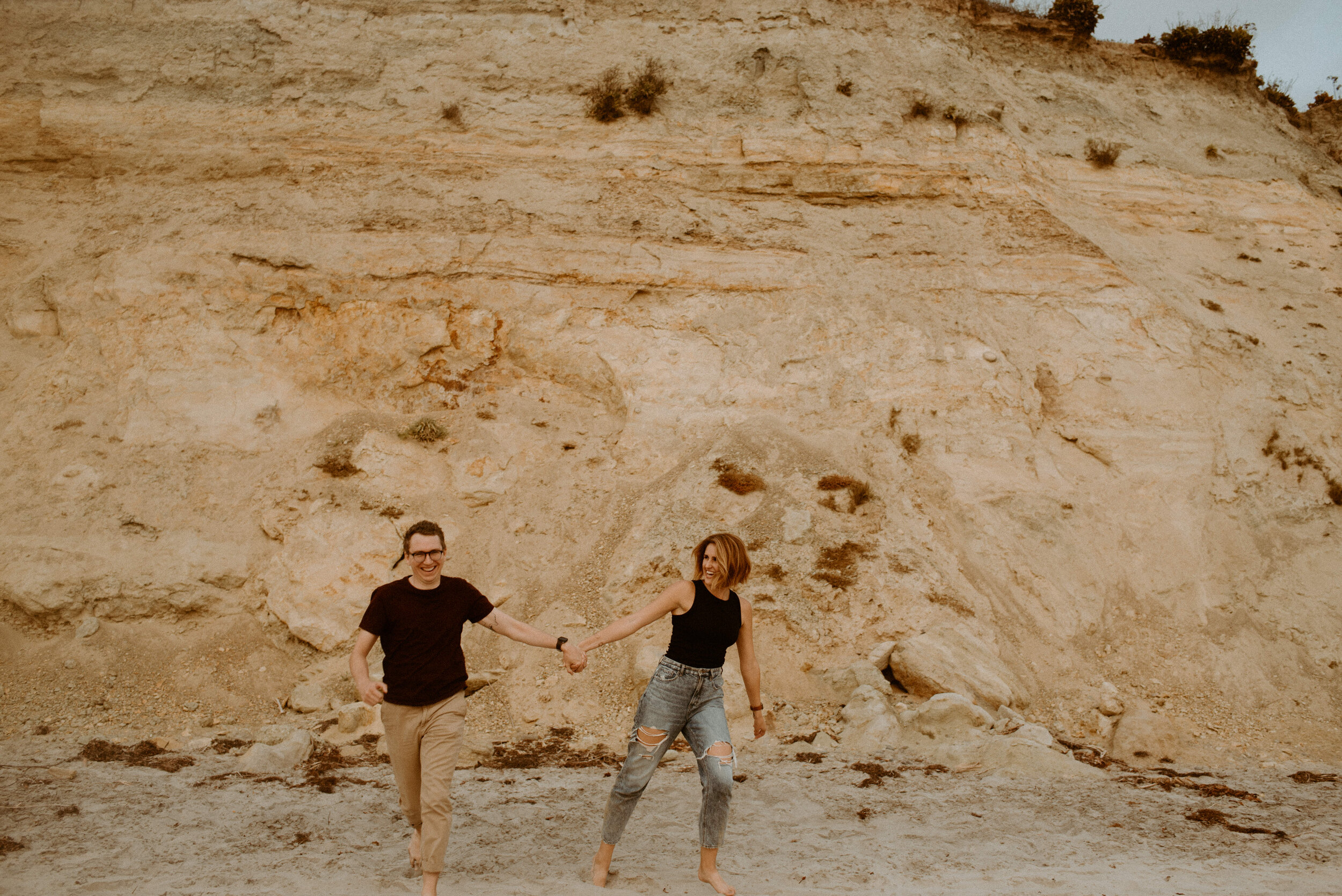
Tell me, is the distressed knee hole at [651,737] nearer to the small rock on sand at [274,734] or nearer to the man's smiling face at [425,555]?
the man's smiling face at [425,555]

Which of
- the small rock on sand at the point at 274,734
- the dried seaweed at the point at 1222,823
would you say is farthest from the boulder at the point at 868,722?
the small rock on sand at the point at 274,734

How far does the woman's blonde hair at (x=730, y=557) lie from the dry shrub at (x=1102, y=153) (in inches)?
417

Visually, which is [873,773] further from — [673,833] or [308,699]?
[308,699]

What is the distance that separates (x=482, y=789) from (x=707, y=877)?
7.94 feet

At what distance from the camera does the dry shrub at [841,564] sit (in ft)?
28.6

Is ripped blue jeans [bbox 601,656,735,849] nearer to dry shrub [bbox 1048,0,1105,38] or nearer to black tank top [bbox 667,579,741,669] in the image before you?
black tank top [bbox 667,579,741,669]

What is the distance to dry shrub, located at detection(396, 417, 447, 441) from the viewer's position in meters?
9.91

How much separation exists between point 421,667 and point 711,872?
181 centimetres

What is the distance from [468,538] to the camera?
372 inches

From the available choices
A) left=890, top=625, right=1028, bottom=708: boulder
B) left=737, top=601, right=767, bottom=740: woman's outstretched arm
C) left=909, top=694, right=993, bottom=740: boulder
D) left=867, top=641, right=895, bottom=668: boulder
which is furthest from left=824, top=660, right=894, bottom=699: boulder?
left=737, top=601, right=767, bottom=740: woman's outstretched arm

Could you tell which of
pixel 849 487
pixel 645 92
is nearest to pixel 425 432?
pixel 849 487

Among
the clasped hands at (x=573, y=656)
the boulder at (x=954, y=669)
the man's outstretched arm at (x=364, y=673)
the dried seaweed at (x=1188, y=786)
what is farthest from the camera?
the boulder at (x=954, y=669)

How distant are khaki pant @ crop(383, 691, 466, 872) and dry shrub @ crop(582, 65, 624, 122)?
945 centimetres

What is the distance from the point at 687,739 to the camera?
432cm
